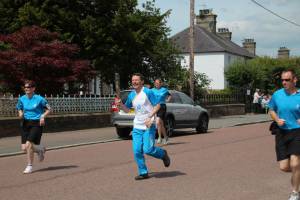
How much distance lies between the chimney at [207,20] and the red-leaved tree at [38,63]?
4393 centimetres

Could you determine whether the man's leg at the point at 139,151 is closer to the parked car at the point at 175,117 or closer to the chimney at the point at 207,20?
the parked car at the point at 175,117

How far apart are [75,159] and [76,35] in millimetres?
14388

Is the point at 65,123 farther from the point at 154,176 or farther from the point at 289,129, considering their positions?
the point at 289,129

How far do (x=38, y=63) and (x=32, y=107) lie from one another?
9.60 m

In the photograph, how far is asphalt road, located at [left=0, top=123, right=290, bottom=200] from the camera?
7.82m

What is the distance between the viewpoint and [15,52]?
19797mm

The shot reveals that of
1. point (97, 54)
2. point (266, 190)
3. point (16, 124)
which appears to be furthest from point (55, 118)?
point (266, 190)

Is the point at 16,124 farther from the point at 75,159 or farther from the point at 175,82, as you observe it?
the point at 175,82

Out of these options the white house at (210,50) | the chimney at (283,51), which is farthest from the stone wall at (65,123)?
the chimney at (283,51)

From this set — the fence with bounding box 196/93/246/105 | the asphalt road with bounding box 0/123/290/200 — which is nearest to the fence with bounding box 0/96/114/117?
the asphalt road with bounding box 0/123/290/200

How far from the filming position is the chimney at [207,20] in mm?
64062

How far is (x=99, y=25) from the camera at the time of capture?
25078mm

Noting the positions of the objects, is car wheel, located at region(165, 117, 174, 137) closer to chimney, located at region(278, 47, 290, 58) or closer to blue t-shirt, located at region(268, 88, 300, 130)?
blue t-shirt, located at region(268, 88, 300, 130)

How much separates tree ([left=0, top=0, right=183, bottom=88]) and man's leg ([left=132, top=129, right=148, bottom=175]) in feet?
51.7
